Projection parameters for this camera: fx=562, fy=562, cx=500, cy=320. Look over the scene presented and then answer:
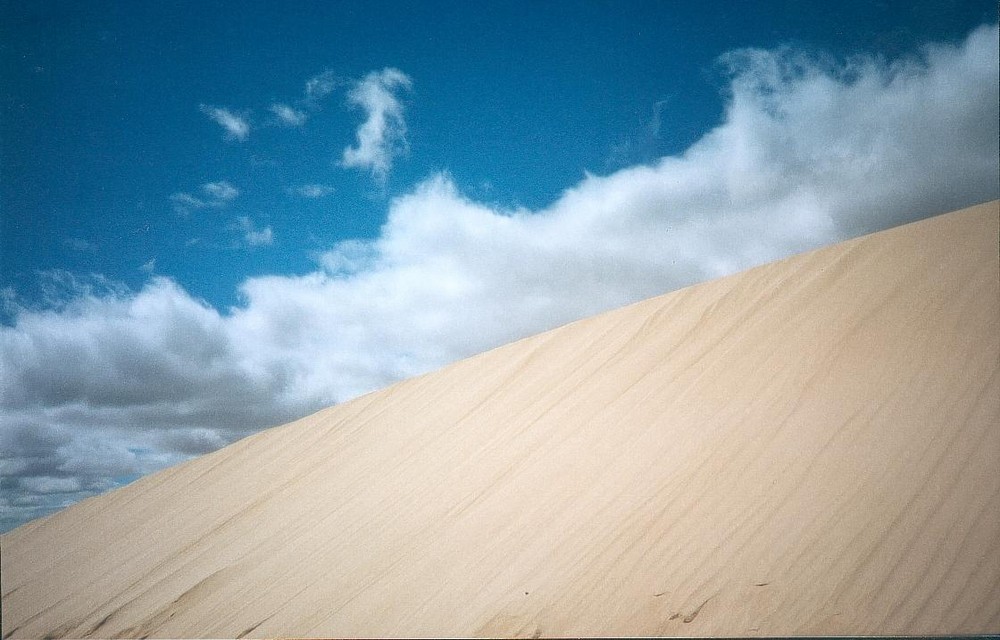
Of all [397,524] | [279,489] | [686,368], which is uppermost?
[279,489]

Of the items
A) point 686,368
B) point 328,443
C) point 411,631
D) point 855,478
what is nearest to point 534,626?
point 411,631

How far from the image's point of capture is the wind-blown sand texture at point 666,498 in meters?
3.50

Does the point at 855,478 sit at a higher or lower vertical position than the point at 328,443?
lower

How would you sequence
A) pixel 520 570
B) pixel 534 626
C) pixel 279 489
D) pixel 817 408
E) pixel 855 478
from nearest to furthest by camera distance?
pixel 534 626
pixel 855 478
pixel 520 570
pixel 817 408
pixel 279 489

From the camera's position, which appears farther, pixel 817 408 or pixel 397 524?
pixel 397 524

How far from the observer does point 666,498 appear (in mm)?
4730

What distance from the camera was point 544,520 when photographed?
5.18 meters

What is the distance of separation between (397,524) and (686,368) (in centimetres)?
391

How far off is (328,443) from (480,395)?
3246mm

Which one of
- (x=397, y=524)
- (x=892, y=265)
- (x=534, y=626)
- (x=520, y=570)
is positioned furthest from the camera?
(x=892, y=265)

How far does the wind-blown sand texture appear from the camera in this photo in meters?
3.50

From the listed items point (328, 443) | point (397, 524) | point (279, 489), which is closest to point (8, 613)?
point (279, 489)

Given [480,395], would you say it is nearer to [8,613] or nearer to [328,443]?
[328,443]

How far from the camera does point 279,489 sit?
9.09m
